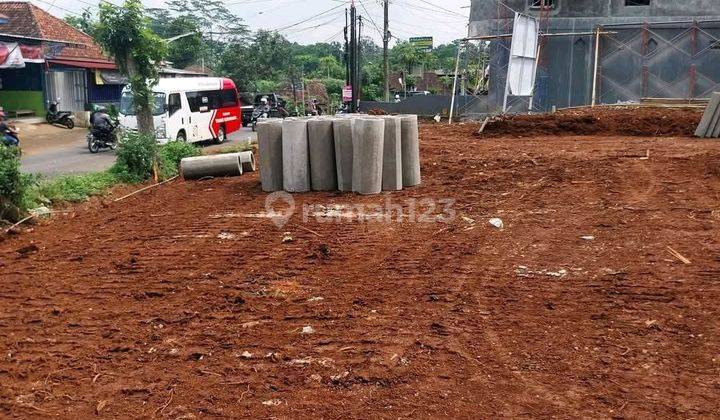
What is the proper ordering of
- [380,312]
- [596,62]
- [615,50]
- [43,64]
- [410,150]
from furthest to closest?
[43,64] → [615,50] → [596,62] → [410,150] → [380,312]

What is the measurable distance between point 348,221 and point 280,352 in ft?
12.3

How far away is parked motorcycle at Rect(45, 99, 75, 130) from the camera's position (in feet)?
90.3

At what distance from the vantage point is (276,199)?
9500mm

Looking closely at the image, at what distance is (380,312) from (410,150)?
510 centimetres

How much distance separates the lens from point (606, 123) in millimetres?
16781

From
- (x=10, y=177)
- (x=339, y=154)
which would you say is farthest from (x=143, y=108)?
(x=339, y=154)

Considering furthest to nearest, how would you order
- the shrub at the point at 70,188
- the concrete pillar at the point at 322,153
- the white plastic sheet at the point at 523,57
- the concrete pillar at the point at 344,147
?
1. the white plastic sheet at the point at 523,57
2. the shrub at the point at 70,188
3. the concrete pillar at the point at 322,153
4. the concrete pillar at the point at 344,147

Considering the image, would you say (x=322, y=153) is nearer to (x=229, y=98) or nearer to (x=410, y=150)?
(x=410, y=150)

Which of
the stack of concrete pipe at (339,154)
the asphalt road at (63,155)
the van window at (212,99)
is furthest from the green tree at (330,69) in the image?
the stack of concrete pipe at (339,154)

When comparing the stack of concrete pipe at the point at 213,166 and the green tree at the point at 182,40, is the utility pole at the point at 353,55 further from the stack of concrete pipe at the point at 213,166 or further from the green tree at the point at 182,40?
the green tree at the point at 182,40

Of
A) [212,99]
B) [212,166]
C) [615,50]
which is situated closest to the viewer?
[212,166]

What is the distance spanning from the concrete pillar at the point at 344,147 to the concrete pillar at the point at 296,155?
479mm

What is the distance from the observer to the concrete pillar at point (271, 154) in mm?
9836

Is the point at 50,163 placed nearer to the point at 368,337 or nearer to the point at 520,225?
the point at 520,225
